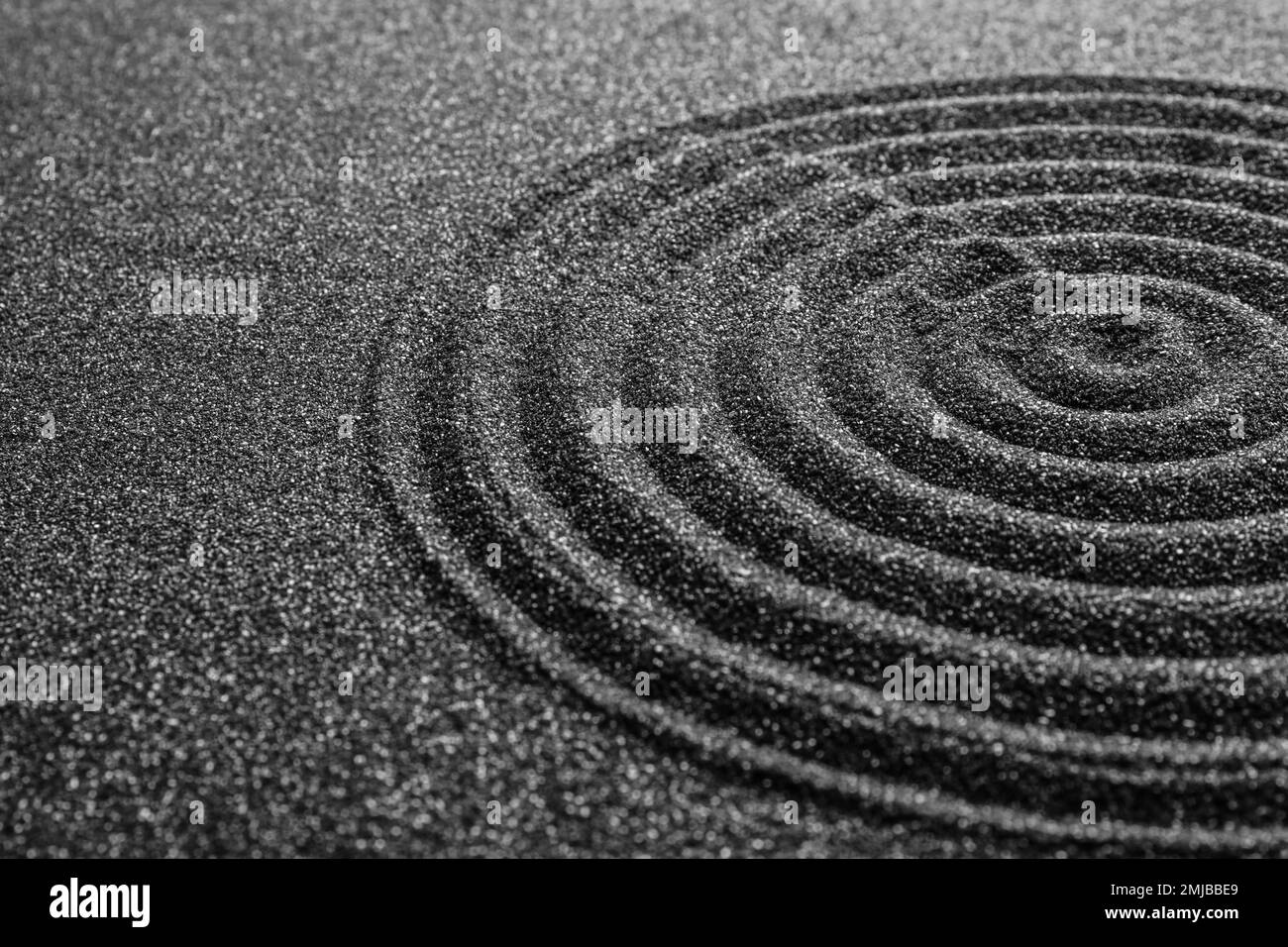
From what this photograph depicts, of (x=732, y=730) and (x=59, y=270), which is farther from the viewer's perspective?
(x=59, y=270)

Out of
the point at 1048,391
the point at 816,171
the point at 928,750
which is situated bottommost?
the point at 928,750

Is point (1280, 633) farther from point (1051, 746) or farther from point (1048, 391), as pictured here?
point (1048, 391)

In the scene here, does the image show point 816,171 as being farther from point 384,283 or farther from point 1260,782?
point 1260,782

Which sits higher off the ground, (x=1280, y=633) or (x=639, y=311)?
(x=639, y=311)

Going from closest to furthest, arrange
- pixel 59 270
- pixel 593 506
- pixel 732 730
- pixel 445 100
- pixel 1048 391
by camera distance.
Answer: pixel 732 730 < pixel 593 506 < pixel 1048 391 < pixel 59 270 < pixel 445 100
